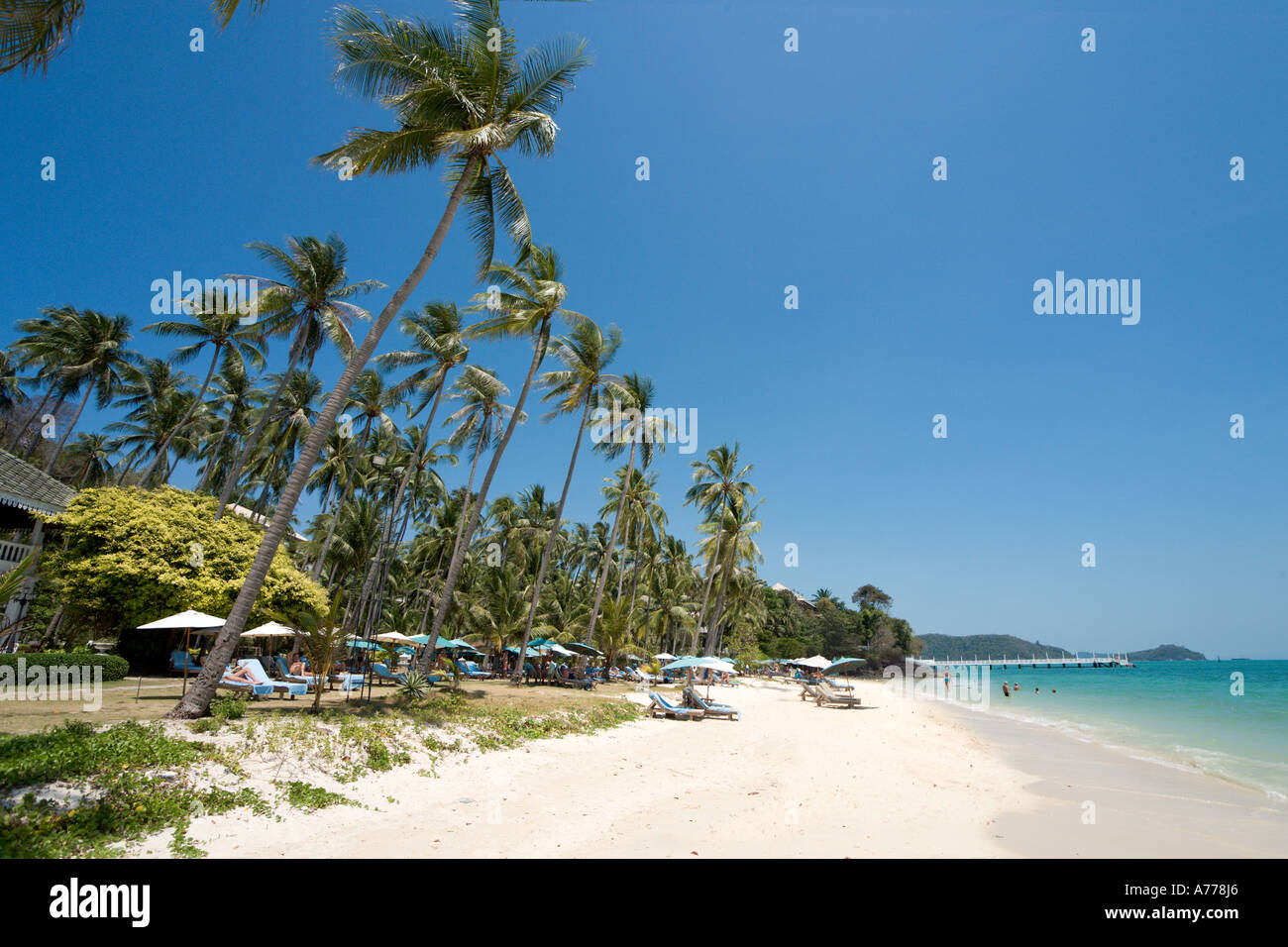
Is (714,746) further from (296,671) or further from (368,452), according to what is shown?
(368,452)

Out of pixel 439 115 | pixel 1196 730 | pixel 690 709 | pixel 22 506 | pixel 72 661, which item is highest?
pixel 439 115

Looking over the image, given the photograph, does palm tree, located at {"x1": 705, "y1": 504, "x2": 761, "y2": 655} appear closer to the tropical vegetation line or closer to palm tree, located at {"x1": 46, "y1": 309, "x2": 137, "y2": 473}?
the tropical vegetation line

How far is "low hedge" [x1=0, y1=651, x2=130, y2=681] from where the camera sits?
13.8 metres

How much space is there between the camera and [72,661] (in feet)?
48.8

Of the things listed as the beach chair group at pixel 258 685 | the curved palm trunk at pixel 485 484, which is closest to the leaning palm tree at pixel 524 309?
the curved palm trunk at pixel 485 484

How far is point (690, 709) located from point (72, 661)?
1793 centimetres

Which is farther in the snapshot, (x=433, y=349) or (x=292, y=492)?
(x=433, y=349)

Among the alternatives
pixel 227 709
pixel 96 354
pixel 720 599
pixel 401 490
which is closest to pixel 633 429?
pixel 401 490

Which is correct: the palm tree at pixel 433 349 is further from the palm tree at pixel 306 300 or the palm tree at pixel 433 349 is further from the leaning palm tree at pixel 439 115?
the leaning palm tree at pixel 439 115

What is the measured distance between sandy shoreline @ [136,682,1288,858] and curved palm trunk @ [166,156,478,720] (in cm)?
293

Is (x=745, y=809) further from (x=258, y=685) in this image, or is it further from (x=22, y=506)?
(x=22, y=506)

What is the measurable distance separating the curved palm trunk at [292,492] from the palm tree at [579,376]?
32.6ft
